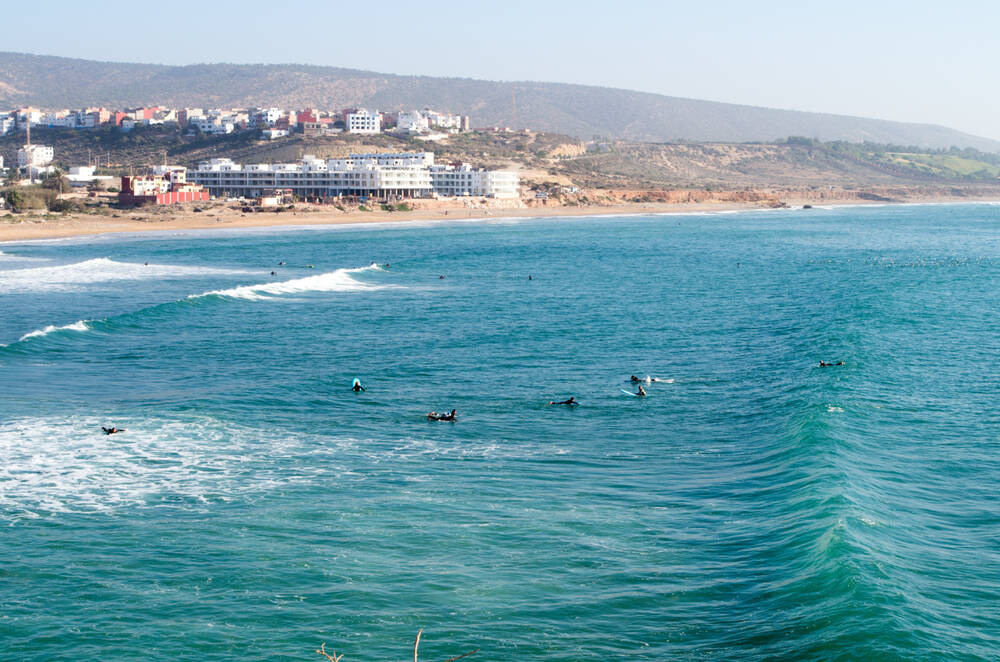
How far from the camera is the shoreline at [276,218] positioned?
91.0 m

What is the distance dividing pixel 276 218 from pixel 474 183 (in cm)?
4017

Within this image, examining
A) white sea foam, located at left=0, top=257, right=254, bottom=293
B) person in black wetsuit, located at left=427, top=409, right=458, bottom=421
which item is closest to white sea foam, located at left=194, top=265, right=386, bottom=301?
white sea foam, located at left=0, top=257, right=254, bottom=293

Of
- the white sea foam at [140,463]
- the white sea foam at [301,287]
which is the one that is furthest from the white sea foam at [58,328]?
the white sea foam at [140,463]

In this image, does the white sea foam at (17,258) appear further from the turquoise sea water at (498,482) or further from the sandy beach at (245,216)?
the turquoise sea water at (498,482)

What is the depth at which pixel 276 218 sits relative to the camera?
110312mm

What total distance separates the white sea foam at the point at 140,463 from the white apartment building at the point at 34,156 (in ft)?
485

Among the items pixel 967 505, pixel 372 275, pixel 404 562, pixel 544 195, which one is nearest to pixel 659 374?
pixel 967 505

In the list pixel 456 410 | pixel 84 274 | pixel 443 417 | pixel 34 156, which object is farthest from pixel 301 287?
pixel 34 156

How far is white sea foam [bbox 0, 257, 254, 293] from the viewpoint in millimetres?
49438

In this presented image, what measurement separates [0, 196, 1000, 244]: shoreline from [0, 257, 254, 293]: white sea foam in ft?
81.8

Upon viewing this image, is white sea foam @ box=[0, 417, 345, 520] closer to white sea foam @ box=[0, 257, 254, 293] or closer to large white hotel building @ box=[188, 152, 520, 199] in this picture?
white sea foam @ box=[0, 257, 254, 293]

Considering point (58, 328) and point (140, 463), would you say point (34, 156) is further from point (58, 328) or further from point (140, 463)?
point (140, 463)

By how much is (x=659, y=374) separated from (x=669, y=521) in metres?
12.2

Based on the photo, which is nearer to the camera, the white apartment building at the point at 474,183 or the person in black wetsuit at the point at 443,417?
the person in black wetsuit at the point at 443,417
